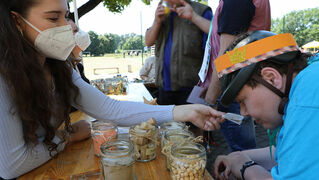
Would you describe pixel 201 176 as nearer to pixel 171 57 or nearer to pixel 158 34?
pixel 171 57

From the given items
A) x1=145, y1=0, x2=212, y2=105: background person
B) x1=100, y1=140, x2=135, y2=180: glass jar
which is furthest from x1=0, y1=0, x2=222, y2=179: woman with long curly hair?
x1=145, y1=0, x2=212, y2=105: background person

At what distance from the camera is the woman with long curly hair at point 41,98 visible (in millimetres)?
1065

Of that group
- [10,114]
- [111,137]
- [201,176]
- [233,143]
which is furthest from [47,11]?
[233,143]

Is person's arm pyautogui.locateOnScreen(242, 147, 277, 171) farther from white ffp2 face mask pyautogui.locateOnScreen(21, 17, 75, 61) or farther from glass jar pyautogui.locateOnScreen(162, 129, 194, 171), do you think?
white ffp2 face mask pyautogui.locateOnScreen(21, 17, 75, 61)

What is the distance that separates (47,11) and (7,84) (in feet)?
1.56

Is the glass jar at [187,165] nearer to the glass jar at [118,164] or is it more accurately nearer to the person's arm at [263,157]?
the glass jar at [118,164]

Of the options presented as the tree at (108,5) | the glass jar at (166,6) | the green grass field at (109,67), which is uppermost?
the tree at (108,5)

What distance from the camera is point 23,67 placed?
3.83 feet

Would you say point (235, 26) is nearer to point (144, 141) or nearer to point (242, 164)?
point (242, 164)

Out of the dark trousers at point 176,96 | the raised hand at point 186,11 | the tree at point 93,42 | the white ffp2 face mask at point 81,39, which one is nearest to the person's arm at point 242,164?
the dark trousers at point 176,96

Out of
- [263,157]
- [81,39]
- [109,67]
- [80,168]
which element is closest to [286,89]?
[263,157]

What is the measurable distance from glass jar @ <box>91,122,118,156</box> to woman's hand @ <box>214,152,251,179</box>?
0.67 meters

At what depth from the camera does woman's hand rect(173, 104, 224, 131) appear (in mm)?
1318

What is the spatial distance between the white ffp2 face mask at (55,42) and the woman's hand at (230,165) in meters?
1.24
